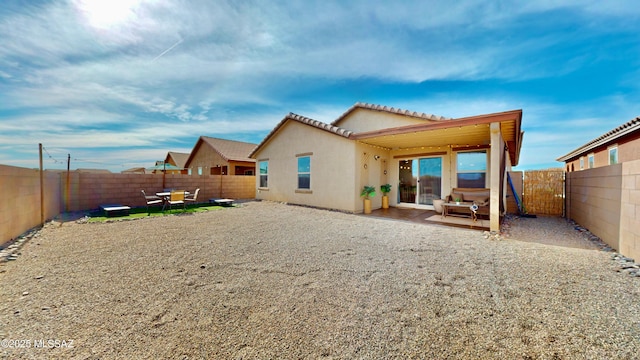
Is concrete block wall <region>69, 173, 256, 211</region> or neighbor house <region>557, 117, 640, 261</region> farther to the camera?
concrete block wall <region>69, 173, 256, 211</region>

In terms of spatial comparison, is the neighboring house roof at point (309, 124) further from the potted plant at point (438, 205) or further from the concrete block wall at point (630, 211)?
the concrete block wall at point (630, 211)

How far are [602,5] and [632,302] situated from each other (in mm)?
7154

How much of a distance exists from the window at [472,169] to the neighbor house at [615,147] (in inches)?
194

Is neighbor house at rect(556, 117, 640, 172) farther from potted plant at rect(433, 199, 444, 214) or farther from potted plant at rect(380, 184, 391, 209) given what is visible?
potted plant at rect(380, 184, 391, 209)

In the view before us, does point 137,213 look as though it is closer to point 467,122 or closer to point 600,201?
point 467,122

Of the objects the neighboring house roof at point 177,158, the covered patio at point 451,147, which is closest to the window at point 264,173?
the covered patio at point 451,147

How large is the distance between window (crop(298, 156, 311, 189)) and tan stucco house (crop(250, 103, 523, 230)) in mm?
43

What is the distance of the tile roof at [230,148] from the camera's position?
2034cm

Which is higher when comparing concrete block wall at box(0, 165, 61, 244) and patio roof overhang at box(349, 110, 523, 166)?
patio roof overhang at box(349, 110, 523, 166)

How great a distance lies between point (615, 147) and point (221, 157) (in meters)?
23.6

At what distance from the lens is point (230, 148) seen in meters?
22.6

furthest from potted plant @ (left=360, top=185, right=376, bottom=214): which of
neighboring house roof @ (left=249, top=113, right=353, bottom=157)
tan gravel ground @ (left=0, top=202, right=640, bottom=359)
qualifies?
tan gravel ground @ (left=0, top=202, right=640, bottom=359)

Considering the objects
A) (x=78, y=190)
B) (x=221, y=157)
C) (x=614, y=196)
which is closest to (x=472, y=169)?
(x=614, y=196)

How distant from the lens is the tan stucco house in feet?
29.7
